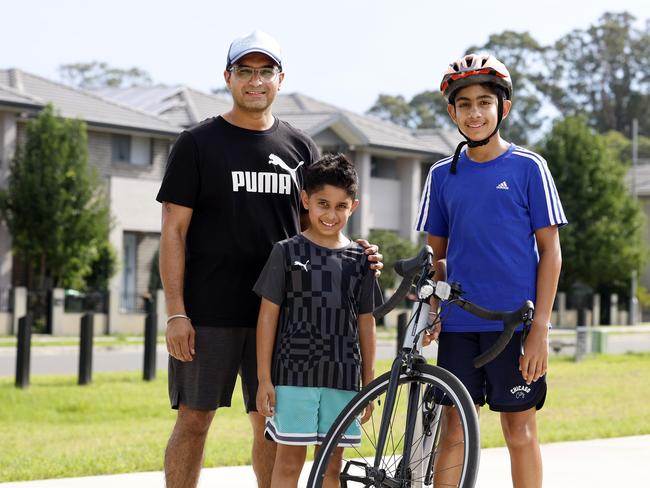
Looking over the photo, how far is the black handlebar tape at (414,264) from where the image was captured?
16.8 feet

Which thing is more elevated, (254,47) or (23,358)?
(254,47)

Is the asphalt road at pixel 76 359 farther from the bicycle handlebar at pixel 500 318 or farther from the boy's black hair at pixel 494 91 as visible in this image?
the bicycle handlebar at pixel 500 318

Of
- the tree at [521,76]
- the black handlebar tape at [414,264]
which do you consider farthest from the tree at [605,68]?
the black handlebar tape at [414,264]

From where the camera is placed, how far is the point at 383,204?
4847 cm

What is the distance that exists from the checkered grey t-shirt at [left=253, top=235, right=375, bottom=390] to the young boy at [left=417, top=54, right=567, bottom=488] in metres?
0.37

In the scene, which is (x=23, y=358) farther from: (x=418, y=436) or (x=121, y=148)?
(x=121, y=148)

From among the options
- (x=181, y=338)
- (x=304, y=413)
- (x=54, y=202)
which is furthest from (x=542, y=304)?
(x=54, y=202)

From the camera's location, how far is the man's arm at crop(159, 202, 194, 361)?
226 inches

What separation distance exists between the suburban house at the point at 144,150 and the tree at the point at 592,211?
4.76 meters

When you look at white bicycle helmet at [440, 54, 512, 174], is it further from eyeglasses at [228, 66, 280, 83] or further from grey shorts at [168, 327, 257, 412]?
grey shorts at [168, 327, 257, 412]

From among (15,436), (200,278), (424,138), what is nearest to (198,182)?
(200,278)

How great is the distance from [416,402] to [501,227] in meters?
0.85

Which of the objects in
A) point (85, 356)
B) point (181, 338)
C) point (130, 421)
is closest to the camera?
point (181, 338)

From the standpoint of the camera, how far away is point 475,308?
201 inches
